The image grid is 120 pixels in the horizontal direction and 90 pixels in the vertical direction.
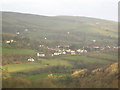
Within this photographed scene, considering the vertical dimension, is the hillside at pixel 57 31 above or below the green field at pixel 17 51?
above

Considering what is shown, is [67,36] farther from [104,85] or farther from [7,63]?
[104,85]

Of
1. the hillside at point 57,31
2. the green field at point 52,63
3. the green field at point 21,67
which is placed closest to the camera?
the green field at point 21,67

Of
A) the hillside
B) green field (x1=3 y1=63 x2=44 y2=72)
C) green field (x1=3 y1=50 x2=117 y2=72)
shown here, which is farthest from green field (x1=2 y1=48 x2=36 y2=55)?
the hillside

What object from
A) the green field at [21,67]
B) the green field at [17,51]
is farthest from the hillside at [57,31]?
the green field at [21,67]

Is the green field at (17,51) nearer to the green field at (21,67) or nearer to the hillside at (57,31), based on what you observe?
the green field at (21,67)

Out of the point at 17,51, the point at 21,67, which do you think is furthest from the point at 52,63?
the point at 17,51

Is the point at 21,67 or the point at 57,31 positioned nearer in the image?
the point at 21,67

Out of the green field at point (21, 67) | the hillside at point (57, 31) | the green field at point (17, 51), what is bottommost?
the green field at point (21, 67)

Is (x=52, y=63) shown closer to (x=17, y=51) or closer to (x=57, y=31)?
(x=17, y=51)

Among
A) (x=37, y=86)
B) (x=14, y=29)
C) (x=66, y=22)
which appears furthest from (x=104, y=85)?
(x=66, y=22)

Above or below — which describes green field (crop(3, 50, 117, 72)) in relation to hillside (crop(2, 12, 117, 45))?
below

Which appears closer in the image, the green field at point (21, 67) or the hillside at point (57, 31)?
the green field at point (21, 67)

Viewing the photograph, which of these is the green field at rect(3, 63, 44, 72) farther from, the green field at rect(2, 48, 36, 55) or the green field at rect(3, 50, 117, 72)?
the green field at rect(2, 48, 36, 55)
